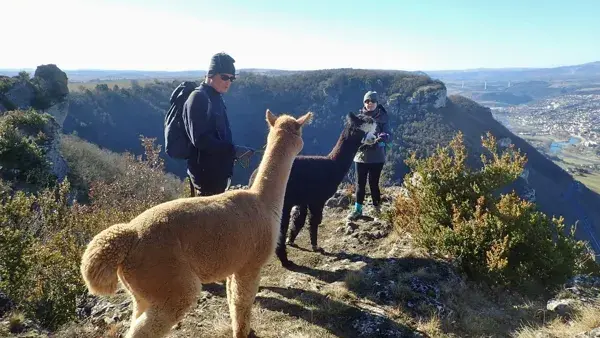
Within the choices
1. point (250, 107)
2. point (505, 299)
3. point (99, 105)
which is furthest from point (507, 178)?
point (250, 107)

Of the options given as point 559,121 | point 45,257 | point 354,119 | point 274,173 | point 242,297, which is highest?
point 354,119

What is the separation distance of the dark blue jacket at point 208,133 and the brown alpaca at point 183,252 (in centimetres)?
66

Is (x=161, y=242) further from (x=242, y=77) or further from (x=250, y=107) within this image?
(x=242, y=77)

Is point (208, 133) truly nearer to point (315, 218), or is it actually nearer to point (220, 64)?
point (220, 64)

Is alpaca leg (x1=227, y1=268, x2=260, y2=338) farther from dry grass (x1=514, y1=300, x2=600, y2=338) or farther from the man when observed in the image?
dry grass (x1=514, y1=300, x2=600, y2=338)

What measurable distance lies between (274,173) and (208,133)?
78cm

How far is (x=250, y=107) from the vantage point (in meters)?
73.6

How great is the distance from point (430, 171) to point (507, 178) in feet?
3.51

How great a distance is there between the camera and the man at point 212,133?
3668 millimetres

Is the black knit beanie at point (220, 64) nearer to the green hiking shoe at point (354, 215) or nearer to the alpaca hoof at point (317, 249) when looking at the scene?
the alpaca hoof at point (317, 249)

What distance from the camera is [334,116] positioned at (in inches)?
2653

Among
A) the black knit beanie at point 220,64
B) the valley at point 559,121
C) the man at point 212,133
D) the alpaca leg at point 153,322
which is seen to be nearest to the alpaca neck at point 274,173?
the man at point 212,133

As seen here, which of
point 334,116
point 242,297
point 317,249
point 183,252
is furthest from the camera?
point 334,116

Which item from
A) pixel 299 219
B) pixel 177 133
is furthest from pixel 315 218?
pixel 177 133
